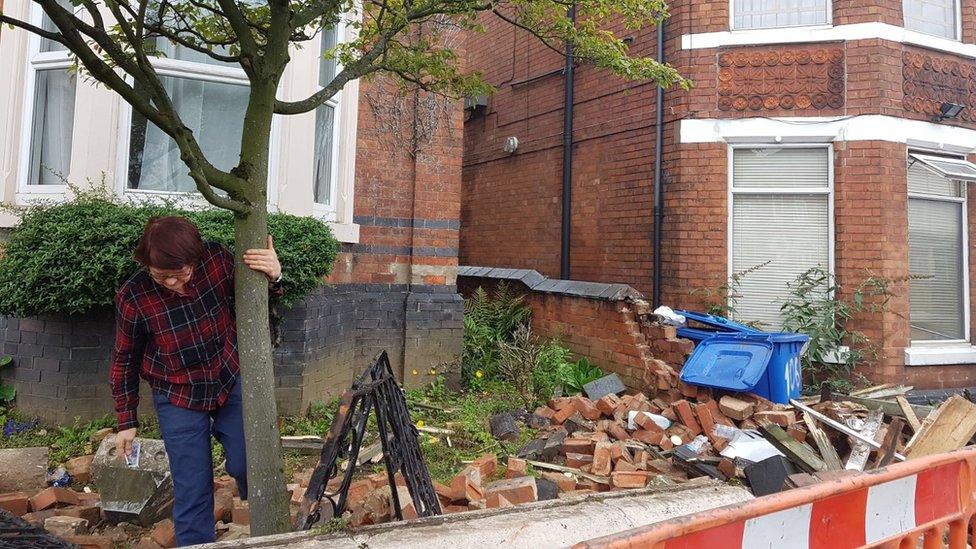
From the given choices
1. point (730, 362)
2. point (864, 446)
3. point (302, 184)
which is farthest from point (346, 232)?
point (864, 446)

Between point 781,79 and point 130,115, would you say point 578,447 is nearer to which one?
point 130,115

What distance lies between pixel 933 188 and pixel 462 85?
6.29 meters

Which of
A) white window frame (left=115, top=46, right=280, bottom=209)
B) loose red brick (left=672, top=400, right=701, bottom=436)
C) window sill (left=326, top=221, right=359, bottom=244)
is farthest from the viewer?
window sill (left=326, top=221, right=359, bottom=244)

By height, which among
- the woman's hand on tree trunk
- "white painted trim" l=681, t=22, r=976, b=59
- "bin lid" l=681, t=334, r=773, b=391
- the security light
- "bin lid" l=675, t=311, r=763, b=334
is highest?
"white painted trim" l=681, t=22, r=976, b=59

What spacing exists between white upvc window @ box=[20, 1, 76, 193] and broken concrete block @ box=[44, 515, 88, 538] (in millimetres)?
2719

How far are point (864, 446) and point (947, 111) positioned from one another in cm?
456

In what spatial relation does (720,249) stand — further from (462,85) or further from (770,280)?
(462,85)

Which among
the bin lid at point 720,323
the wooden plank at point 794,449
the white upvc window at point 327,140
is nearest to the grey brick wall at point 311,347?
the white upvc window at point 327,140

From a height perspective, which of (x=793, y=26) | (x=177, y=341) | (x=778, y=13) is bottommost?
(x=177, y=341)

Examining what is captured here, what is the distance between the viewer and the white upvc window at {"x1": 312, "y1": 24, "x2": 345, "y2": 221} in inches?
219

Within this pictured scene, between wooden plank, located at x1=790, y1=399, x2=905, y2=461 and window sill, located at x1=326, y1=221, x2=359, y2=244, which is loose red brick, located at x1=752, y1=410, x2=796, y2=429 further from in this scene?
window sill, located at x1=326, y1=221, x2=359, y2=244

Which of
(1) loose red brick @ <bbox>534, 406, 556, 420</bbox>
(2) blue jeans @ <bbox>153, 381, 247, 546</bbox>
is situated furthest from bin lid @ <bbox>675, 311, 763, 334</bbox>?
(2) blue jeans @ <bbox>153, 381, 247, 546</bbox>

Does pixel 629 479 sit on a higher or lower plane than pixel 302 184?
lower

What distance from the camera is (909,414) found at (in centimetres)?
511
